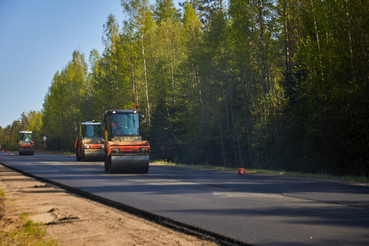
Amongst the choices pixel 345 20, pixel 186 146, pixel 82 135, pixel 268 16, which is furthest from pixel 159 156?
pixel 345 20

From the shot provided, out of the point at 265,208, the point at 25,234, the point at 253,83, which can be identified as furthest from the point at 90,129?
the point at 25,234

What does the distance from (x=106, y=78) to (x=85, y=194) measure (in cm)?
3655

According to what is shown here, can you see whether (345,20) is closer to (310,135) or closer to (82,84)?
(310,135)

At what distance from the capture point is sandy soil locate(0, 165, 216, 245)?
5859mm

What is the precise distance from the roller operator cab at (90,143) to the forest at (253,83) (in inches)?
284

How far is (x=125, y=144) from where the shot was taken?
60.6 feet

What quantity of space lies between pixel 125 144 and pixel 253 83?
51.4 ft

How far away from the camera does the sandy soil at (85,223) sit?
5.86 meters

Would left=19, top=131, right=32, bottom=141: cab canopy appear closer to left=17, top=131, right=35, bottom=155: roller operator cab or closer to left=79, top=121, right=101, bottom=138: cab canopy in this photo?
left=17, top=131, right=35, bottom=155: roller operator cab

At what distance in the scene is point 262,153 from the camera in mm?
27734

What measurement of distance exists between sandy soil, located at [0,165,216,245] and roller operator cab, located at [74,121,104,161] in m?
20.7

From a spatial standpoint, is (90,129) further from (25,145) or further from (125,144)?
(25,145)

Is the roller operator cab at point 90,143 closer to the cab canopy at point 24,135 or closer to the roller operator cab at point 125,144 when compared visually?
the roller operator cab at point 125,144

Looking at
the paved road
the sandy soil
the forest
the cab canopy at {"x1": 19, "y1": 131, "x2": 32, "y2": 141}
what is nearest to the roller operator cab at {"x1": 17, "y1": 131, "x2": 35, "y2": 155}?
the cab canopy at {"x1": 19, "y1": 131, "x2": 32, "y2": 141}
